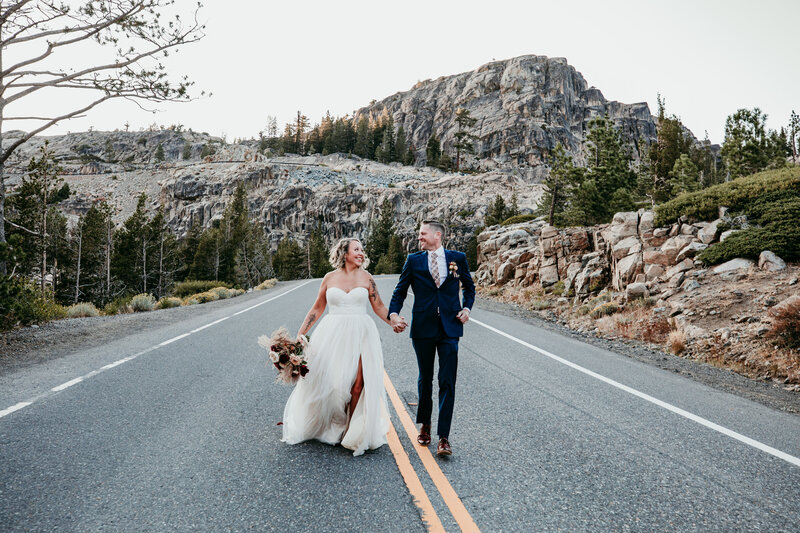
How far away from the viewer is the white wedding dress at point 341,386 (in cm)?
376

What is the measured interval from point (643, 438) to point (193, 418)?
4.40m

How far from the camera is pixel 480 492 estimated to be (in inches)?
119

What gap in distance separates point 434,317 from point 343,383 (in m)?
0.98

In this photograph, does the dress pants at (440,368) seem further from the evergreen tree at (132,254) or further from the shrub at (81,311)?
the evergreen tree at (132,254)

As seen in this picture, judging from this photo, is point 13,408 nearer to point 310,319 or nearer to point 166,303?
point 310,319

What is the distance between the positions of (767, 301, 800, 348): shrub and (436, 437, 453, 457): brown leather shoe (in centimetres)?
719

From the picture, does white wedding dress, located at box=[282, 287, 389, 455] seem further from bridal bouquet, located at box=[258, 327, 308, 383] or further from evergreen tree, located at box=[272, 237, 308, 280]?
evergreen tree, located at box=[272, 237, 308, 280]

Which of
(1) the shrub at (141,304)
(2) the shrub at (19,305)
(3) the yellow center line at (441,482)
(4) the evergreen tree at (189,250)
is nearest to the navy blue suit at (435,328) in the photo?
(3) the yellow center line at (441,482)

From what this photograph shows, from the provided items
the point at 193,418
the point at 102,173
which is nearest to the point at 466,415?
the point at 193,418

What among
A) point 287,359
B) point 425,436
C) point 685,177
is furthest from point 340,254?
point 685,177

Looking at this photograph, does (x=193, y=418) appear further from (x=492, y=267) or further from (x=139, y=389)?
(x=492, y=267)

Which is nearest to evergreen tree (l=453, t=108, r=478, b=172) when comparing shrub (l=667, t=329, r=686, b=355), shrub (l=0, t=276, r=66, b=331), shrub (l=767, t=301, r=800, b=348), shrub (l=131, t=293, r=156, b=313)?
shrub (l=131, t=293, r=156, b=313)

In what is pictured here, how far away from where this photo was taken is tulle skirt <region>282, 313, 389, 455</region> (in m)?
3.76

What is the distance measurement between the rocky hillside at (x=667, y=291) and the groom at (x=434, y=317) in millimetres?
6013
